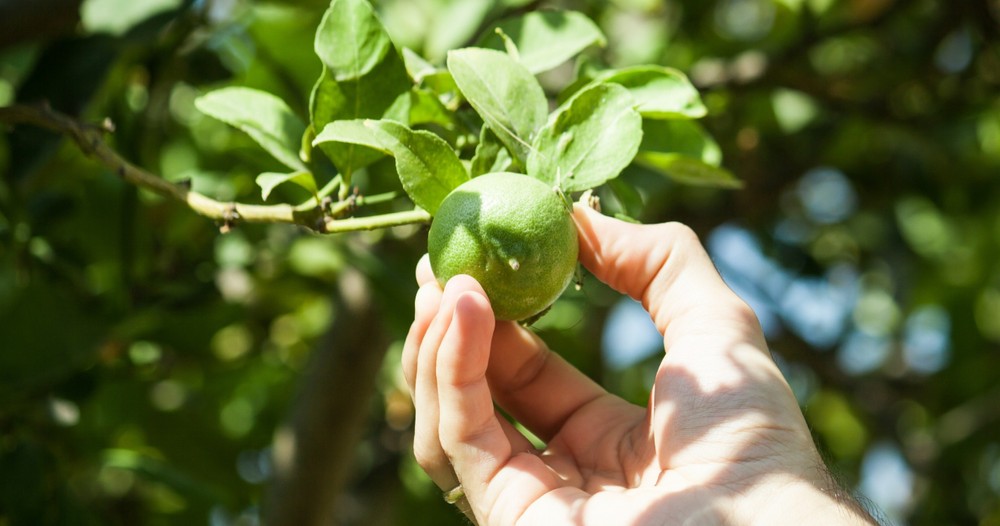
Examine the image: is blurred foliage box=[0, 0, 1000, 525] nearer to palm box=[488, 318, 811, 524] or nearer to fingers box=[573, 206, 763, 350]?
fingers box=[573, 206, 763, 350]

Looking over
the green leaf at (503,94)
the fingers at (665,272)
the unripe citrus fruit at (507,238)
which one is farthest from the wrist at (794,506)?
the green leaf at (503,94)

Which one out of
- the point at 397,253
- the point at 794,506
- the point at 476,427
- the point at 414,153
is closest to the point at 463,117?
the point at 414,153

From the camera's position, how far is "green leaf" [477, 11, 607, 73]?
0.97 metres

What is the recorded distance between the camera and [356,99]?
0.86 metres

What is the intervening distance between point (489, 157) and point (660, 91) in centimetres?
19

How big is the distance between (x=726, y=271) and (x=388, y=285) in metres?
1.32

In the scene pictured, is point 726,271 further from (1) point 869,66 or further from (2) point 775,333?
(1) point 869,66

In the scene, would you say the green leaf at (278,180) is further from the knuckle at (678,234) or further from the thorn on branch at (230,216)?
the knuckle at (678,234)

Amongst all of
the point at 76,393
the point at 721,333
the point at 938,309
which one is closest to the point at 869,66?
the point at 938,309

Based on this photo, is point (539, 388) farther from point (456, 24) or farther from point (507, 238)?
point (456, 24)

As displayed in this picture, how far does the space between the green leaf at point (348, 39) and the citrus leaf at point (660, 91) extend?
8.1 inches

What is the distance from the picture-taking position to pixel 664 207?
2.12 metres

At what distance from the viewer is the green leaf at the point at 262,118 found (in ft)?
2.86

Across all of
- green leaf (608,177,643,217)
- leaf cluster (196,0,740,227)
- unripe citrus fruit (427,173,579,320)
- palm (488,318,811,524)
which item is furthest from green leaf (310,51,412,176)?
palm (488,318,811,524)
